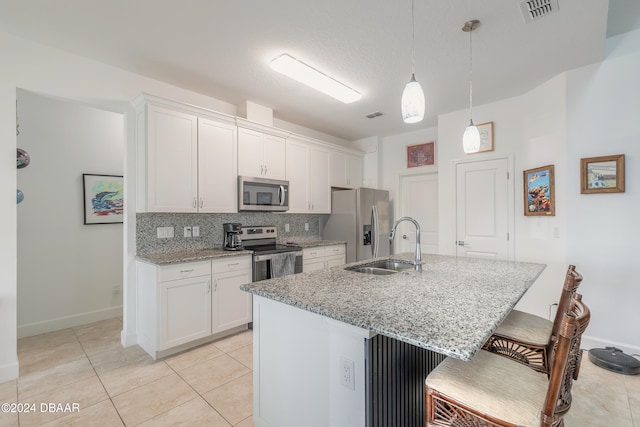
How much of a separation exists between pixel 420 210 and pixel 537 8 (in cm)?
305

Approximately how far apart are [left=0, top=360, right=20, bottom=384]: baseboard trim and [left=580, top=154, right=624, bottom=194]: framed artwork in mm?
5166

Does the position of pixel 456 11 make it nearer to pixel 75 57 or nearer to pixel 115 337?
pixel 75 57

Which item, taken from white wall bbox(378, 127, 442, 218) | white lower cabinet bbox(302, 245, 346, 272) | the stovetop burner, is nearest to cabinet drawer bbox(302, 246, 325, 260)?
white lower cabinet bbox(302, 245, 346, 272)

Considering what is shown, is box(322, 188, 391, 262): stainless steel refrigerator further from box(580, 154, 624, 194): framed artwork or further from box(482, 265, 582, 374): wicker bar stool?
box(482, 265, 582, 374): wicker bar stool

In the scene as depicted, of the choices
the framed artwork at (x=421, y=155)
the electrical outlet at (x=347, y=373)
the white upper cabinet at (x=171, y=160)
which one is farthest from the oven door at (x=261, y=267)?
the framed artwork at (x=421, y=155)

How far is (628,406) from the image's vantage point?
1.98 meters

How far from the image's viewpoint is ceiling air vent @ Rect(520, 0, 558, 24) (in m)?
1.93

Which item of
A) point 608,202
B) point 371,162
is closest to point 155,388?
point 608,202

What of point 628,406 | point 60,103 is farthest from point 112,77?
point 628,406

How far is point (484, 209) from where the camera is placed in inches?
148

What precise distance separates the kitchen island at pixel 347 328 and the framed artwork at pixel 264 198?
6.28ft

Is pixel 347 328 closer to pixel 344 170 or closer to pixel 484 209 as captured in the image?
pixel 484 209

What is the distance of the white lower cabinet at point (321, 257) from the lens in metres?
3.82

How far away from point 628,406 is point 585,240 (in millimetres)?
1437
